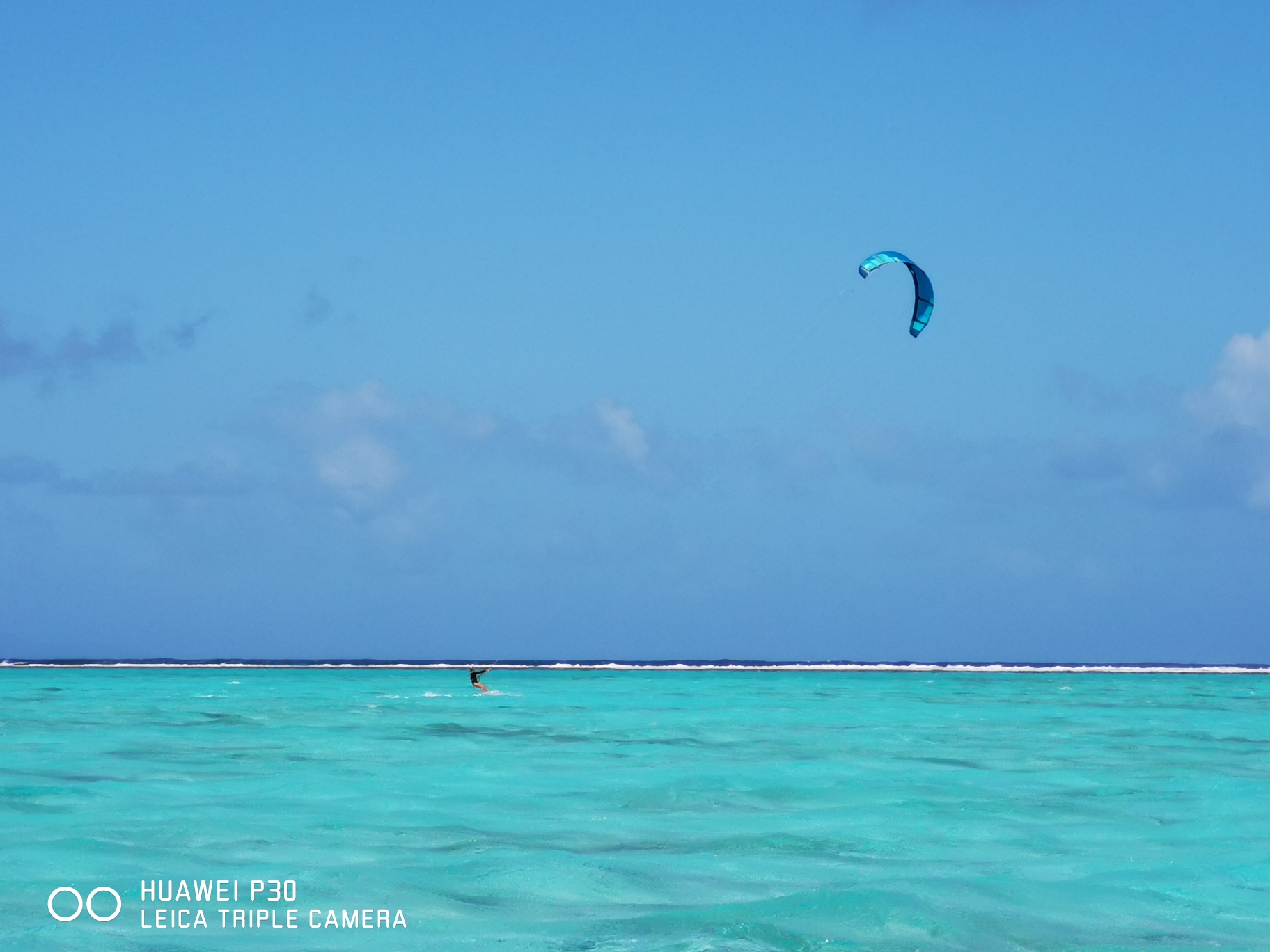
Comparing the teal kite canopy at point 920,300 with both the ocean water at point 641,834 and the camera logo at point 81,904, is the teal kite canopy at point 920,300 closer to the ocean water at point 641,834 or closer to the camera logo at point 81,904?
the ocean water at point 641,834

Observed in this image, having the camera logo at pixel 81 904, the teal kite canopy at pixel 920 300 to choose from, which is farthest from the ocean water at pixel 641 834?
the teal kite canopy at pixel 920 300

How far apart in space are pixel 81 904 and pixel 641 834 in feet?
19.8

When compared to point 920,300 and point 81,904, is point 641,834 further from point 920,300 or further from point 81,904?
point 920,300

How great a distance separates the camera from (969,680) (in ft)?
255

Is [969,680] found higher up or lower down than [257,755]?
higher up

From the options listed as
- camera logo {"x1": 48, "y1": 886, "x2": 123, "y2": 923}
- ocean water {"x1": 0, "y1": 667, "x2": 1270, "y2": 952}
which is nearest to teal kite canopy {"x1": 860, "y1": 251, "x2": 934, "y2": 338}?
ocean water {"x1": 0, "y1": 667, "x2": 1270, "y2": 952}

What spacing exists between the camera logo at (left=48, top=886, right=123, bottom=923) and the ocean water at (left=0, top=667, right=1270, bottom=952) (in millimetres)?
79

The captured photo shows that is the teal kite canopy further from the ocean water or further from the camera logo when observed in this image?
the camera logo

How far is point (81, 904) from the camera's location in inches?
446

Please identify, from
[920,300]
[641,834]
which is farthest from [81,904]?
[920,300]

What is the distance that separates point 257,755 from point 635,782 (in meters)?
7.59

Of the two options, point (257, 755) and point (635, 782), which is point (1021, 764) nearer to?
point (635, 782)

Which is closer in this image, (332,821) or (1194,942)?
(1194,942)

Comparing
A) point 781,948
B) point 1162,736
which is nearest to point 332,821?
point 781,948
